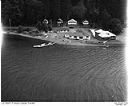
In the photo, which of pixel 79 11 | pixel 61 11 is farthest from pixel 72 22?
pixel 61 11

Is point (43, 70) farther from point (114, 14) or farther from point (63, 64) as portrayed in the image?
point (114, 14)

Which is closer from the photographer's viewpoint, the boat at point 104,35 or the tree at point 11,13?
the boat at point 104,35

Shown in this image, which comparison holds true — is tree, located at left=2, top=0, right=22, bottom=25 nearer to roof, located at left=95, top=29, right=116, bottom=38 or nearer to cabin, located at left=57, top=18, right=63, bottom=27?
cabin, located at left=57, top=18, right=63, bottom=27

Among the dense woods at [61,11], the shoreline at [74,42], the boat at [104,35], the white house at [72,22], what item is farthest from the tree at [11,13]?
the boat at [104,35]

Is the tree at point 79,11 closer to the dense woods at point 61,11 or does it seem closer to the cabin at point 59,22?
the dense woods at point 61,11

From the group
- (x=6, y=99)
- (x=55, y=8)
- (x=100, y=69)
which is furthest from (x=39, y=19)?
(x=6, y=99)
